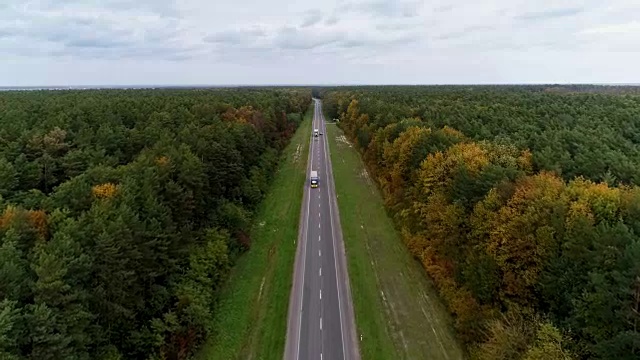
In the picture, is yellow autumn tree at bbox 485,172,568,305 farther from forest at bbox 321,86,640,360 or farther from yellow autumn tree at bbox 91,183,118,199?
yellow autumn tree at bbox 91,183,118,199

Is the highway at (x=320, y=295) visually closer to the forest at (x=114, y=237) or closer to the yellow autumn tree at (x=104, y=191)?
the forest at (x=114, y=237)

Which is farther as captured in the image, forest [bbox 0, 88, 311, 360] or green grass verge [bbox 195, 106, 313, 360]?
green grass verge [bbox 195, 106, 313, 360]

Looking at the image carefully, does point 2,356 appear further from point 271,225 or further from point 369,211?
point 369,211

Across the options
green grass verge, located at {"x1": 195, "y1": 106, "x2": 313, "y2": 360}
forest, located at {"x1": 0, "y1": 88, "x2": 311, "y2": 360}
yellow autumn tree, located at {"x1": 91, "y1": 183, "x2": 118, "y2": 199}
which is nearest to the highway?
green grass verge, located at {"x1": 195, "y1": 106, "x2": 313, "y2": 360}

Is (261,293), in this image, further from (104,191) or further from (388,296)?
(104,191)

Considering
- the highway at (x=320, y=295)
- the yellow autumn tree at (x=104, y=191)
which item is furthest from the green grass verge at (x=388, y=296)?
the yellow autumn tree at (x=104, y=191)

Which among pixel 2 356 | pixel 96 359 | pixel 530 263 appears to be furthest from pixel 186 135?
pixel 530 263
